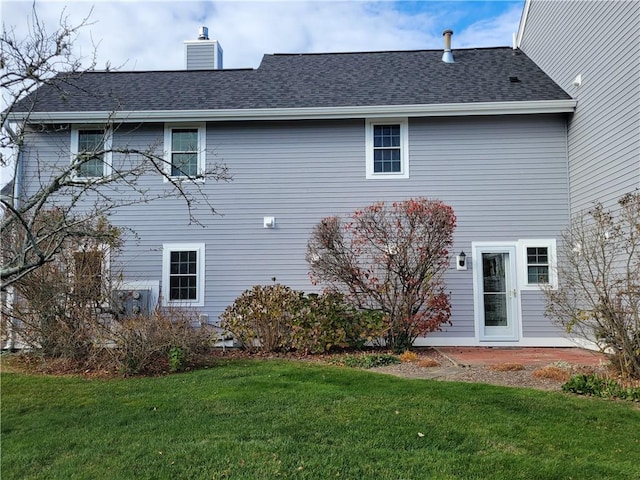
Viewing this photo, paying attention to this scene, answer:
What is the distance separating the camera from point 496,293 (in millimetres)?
9422

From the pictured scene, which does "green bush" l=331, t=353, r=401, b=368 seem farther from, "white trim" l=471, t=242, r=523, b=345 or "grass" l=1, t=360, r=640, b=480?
"white trim" l=471, t=242, r=523, b=345

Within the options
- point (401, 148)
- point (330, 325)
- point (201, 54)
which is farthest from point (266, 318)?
point (201, 54)

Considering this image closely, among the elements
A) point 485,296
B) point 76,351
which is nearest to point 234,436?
point 76,351

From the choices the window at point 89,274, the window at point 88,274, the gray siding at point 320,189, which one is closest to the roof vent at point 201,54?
the gray siding at point 320,189

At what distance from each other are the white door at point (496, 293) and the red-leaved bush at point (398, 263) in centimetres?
102

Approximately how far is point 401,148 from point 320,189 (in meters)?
1.88

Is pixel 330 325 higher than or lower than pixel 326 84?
lower

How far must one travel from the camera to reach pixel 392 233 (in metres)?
8.36

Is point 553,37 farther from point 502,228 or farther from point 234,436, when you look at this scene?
point 234,436

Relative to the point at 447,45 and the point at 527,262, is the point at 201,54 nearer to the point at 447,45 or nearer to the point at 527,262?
the point at 447,45

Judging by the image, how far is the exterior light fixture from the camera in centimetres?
935

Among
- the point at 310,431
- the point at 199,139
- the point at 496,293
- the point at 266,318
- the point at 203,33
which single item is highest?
the point at 203,33

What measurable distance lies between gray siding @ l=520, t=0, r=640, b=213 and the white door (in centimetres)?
170

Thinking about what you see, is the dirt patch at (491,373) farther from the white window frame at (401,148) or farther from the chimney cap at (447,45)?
the chimney cap at (447,45)
